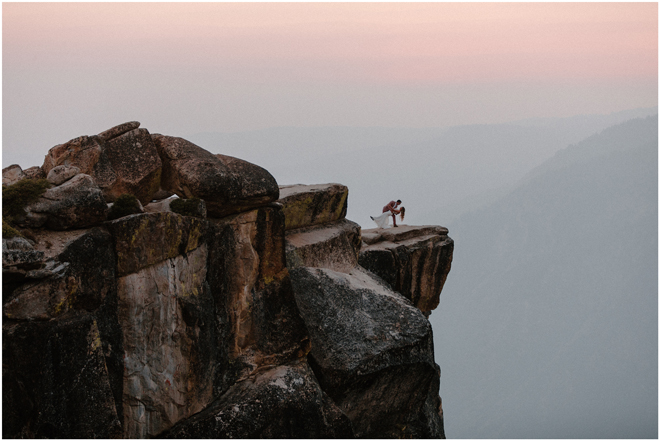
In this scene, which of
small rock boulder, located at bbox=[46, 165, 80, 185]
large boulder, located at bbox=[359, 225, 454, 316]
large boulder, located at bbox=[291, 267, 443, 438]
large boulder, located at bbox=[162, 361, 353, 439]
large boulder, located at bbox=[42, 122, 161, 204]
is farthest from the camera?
large boulder, located at bbox=[359, 225, 454, 316]

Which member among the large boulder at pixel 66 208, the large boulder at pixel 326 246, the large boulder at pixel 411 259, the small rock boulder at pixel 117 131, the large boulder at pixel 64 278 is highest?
the small rock boulder at pixel 117 131

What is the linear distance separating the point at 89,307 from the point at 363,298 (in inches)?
440

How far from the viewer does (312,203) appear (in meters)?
28.9

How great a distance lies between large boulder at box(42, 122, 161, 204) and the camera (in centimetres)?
2159

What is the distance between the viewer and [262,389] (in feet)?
70.6

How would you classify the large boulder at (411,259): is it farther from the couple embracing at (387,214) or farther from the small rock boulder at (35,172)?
the small rock boulder at (35,172)

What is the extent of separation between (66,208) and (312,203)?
1236 centimetres

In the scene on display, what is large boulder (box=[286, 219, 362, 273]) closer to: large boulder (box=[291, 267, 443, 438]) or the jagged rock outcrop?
the jagged rock outcrop

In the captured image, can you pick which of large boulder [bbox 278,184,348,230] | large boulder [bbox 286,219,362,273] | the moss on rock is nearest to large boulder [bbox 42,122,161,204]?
the moss on rock

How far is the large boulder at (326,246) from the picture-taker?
89.0ft

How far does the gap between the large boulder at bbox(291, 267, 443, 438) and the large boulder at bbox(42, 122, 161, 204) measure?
6.69 meters

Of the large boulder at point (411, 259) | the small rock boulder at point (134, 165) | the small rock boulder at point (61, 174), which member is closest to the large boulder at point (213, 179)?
the small rock boulder at point (134, 165)

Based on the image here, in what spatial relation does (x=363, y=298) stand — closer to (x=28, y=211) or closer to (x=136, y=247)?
(x=136, y=247)

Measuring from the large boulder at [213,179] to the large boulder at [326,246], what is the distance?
399cm
